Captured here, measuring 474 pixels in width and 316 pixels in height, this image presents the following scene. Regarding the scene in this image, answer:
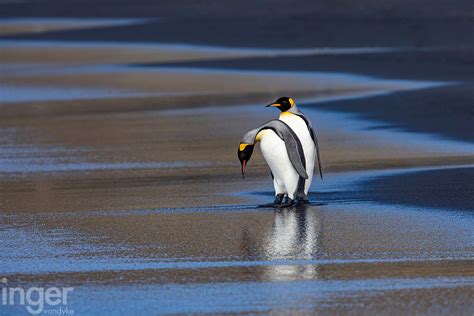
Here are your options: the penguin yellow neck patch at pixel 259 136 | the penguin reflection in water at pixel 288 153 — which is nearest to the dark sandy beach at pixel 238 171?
the penguin reflection in water at pixel 288 153

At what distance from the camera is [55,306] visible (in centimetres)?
618

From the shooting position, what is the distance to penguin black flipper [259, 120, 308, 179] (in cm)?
914

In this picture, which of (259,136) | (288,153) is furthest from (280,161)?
(259,136)

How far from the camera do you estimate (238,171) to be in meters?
10.8

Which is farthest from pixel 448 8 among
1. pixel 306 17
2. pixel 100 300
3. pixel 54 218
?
pixel 100 300

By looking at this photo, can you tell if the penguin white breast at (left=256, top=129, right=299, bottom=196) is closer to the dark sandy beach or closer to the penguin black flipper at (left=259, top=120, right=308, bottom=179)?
the penguin black flipper at (left=259, top=120, right=308, bottom=179)

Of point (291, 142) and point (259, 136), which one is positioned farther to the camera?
point (259, 136)

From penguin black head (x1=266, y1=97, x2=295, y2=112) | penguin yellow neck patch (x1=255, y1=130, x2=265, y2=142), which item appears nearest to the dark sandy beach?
penguin yellow neck patch (x1=255, y1=130, x2=265, y2=142)

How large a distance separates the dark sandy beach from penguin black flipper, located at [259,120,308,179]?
0.82ft

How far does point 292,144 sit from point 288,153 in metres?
0.07

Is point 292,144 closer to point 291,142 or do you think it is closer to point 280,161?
point 291,142

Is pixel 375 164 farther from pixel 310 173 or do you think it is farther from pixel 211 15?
pixel 211 15

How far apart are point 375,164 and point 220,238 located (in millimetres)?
3206

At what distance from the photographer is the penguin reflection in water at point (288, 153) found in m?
9.14
